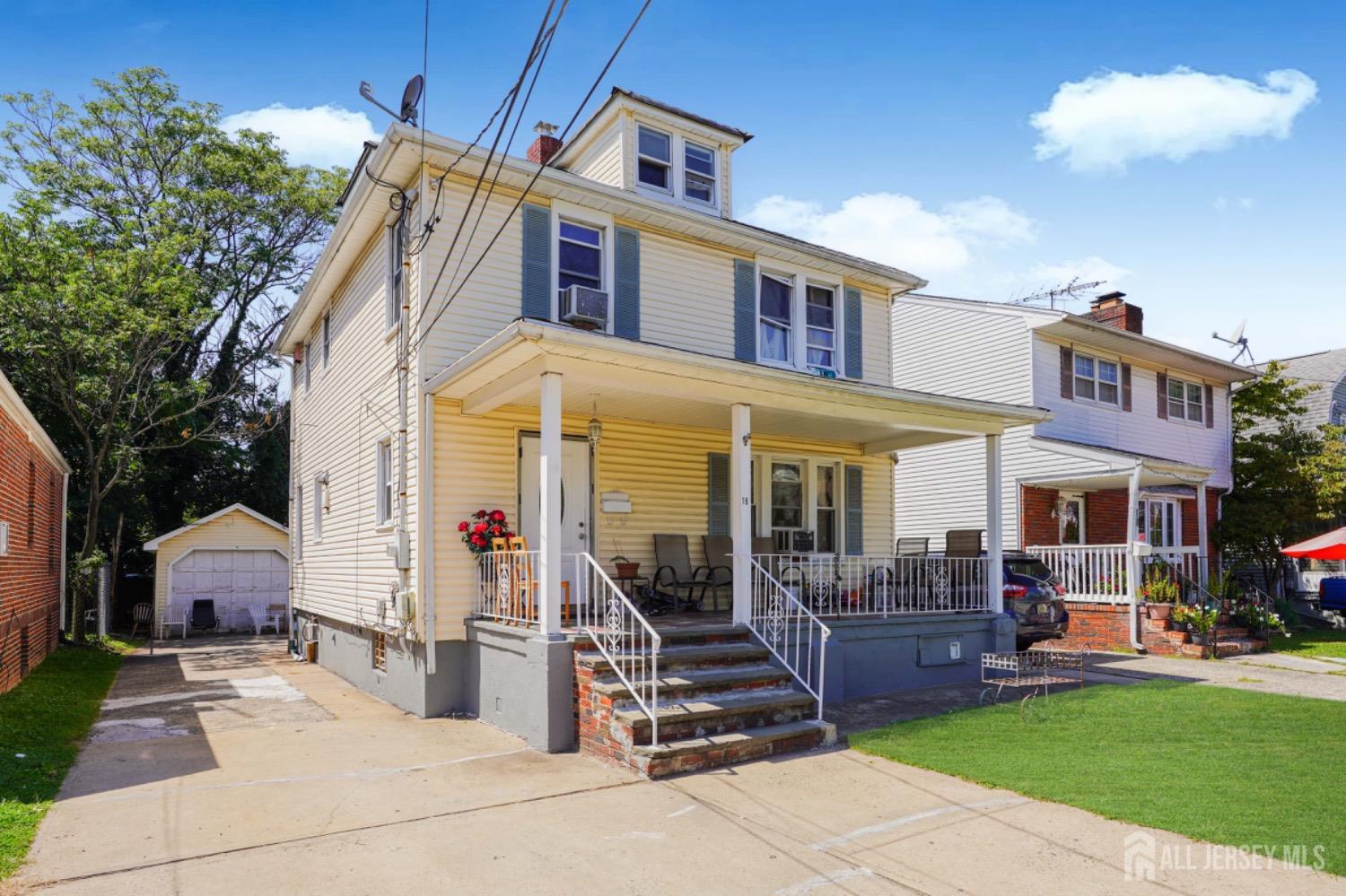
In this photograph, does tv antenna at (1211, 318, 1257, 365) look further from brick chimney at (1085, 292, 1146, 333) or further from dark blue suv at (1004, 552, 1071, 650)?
dark blue suv at (1004, 552, 1071, 650)

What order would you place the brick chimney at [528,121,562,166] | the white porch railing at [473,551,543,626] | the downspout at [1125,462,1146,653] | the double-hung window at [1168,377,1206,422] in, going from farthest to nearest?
the double-hung window at [1168,377,1206,422] < the downspout at [1125,462,1146,653] < the brick chimney at [528,121,562,166] < the white porch railing at [473,551,543,626]

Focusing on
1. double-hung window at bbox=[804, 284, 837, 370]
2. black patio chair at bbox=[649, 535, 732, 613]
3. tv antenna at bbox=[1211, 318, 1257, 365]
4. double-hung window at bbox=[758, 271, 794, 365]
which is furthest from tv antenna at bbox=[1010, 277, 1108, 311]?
black patio chair at bbox=[649, 535, 732, 613]

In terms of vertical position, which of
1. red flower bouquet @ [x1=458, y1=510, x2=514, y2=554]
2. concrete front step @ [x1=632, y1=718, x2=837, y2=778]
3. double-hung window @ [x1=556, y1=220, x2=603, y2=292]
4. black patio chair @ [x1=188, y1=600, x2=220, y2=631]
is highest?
double-hung window @ [x1=556, y1=220, x2=603, y2=292]

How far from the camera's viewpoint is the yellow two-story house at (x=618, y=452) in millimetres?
8406

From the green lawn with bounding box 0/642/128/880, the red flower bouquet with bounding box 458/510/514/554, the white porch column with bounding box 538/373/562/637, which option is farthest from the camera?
the red flower bouquet with bounding box 458/510/514/554

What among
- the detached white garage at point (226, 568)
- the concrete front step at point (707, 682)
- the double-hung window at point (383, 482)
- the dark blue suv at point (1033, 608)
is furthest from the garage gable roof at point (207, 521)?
the dark blue suv at point (1033, 608)

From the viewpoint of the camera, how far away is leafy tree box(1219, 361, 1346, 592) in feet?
69.6

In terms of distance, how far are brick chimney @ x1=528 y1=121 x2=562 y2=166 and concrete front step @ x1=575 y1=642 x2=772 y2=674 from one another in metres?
8.28

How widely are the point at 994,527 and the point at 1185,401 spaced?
13.9 metres

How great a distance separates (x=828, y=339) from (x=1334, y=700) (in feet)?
25.6

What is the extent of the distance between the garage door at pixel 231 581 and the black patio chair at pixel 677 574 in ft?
52.0

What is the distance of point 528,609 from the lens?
28.6 ft

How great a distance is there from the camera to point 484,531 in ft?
32.9

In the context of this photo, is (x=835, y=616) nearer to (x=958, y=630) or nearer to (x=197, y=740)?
(x=958, y=630)
